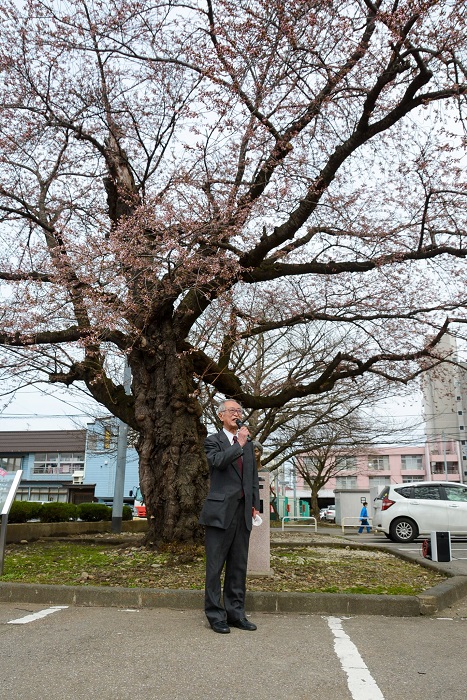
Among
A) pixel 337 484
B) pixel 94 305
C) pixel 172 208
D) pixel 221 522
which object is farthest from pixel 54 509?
pixel 337 484

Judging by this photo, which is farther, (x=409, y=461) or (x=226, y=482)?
(x=409, y=461)

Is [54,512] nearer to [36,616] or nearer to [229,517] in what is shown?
[36,616]

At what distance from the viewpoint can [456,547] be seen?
606 inches

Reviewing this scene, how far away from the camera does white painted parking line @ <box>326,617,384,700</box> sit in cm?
322

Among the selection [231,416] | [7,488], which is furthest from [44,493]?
[231,416]

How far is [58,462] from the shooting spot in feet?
174

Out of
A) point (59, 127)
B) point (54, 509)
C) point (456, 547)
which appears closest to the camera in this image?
point (59, 127)

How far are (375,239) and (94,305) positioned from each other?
5.23 m

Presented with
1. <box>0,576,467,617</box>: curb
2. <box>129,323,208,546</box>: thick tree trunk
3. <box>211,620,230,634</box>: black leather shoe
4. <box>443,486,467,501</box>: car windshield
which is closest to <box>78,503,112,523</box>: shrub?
<box>129,323,208,546</box>: thick tree trunk

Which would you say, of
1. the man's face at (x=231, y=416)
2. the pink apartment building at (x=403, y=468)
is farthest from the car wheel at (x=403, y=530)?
the pink apartment building at (x=403, y=468)

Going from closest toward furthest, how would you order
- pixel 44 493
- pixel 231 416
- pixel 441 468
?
1. pixel 231 416
2. pixel 44 493
3. pixel 441 468

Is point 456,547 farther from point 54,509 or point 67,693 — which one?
point 67,693

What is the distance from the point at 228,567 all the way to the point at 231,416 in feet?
4.17

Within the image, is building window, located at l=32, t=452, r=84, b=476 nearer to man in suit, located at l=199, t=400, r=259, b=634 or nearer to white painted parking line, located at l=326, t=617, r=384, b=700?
man in suit, located at l=199, t=400, r=259, b=634
